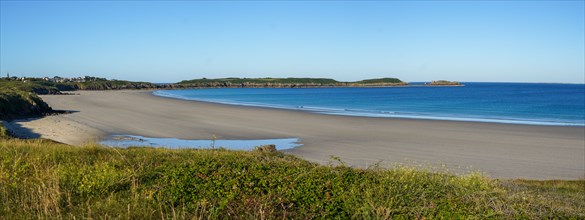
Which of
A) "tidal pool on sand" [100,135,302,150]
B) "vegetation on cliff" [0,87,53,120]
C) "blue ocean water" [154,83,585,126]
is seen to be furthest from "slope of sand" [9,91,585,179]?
"blue ocean water" [154,83,585,126]

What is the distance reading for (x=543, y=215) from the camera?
21.0ft

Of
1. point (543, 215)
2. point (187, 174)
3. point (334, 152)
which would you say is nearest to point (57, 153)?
point (187, 174)

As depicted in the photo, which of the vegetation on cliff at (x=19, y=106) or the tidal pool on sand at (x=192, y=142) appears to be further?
the vegetation on cliff at (x=19, y=106)

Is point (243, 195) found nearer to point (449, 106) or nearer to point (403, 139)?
point (403, 139)

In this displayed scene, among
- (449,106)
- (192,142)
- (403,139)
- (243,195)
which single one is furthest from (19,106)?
(449,106)

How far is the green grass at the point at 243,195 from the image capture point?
6.27 metres

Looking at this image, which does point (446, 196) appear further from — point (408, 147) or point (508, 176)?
point (408, 147)

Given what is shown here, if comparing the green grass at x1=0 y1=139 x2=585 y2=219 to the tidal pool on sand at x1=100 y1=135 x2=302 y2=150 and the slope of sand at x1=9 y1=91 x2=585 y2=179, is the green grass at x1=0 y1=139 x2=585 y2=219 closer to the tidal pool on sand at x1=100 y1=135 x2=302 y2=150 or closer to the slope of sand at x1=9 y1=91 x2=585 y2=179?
the slope of sand at x1=9 y1=91 x2=585 y2=179

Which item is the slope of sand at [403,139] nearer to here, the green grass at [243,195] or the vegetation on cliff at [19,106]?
the vegetation on cliff at [19,106]

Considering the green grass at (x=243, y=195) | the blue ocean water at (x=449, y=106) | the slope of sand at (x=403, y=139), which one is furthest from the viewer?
the blue ocean water at (x=449, y=106)

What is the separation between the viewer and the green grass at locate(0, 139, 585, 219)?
627 centimetres

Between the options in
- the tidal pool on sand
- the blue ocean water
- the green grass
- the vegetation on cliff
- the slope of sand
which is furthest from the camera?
the blue ocean water

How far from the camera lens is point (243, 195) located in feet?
22.5

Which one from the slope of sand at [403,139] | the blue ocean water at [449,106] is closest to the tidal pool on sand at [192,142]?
the slope of sand at [403,139]
